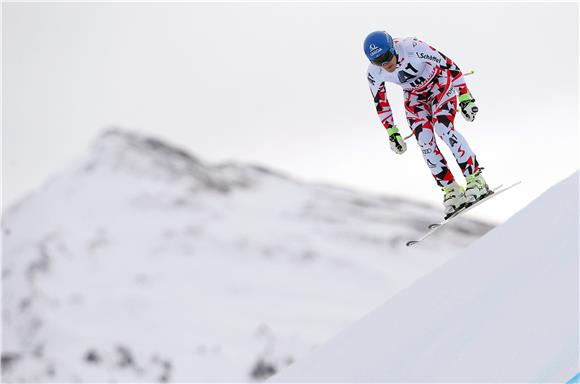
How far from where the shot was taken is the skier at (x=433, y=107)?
31.7ft

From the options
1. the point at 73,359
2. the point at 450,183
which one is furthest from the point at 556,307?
the point at 73,359

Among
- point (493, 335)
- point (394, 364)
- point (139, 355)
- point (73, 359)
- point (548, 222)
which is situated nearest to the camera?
point (493, 335)

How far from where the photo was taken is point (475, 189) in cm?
963

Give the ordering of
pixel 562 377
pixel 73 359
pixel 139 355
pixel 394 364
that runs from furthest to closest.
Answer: pixel 139 355 → pixel 73 359 → pixel 394 364 → pixel 562 377

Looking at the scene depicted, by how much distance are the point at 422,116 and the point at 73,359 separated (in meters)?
173

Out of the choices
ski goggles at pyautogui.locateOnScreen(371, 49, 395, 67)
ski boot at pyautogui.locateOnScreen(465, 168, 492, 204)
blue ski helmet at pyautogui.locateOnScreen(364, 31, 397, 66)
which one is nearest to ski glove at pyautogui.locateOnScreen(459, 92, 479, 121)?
ski boot at pyautogui.locateOnScreen(465, 168, 492, 204)

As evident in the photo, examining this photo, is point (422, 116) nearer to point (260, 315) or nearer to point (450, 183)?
point (450, 183)

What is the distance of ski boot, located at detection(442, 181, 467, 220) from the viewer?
9688 mm

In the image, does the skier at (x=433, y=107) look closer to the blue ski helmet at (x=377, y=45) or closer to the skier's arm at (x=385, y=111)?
the skier's arm at (x=385, y=111)

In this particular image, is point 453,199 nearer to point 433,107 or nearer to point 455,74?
point 433,107

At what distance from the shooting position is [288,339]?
18225 cm

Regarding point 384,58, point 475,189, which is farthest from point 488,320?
point 384,58

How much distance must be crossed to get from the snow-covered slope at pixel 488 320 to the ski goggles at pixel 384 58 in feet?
8.68

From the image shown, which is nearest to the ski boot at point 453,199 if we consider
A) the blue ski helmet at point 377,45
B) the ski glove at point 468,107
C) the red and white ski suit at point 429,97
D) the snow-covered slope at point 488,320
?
the red and white ski suit at point 429,97
